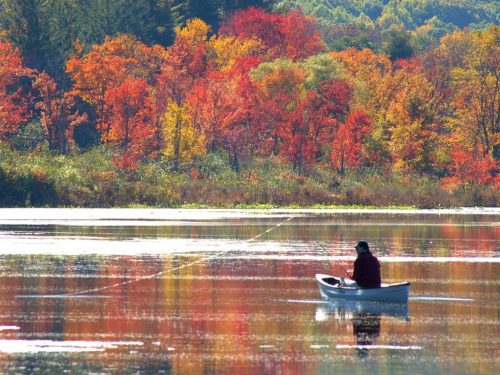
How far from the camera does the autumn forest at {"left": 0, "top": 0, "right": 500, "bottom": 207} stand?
92.4 meters

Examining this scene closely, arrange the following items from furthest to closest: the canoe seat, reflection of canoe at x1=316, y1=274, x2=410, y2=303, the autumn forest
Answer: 1. the autumn forest
2. the canoe seat
3. reflection of canoe at x1=316, y1=274, x2=410, y2=303

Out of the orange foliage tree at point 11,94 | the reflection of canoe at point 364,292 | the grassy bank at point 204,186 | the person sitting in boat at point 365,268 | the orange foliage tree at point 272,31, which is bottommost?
the reflection of canoe at point 364,292

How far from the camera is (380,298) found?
2756 centimetres

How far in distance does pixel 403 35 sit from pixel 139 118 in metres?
52.9

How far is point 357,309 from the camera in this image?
89.0 ft

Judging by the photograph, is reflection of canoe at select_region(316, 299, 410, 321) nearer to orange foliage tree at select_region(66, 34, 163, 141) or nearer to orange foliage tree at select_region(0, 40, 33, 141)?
orange foliage tree at select_region(0, 40, 33, 141)

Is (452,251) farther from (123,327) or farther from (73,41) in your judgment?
(73,41)

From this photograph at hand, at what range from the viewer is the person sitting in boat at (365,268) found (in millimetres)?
27297

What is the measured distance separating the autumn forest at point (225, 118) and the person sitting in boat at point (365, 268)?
2288 inches

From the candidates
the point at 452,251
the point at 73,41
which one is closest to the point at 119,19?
the point at 73,41

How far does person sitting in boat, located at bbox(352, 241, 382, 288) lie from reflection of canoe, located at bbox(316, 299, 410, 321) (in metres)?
0.50

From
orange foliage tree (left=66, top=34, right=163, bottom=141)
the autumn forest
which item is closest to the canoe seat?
the autumn forest

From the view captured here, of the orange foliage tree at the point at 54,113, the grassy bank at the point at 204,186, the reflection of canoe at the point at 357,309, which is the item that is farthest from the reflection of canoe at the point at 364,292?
the orange foliage tree at the point at 54,113

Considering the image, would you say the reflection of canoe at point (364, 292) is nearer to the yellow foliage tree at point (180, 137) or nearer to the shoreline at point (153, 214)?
the shoreline at point (153, 214)
